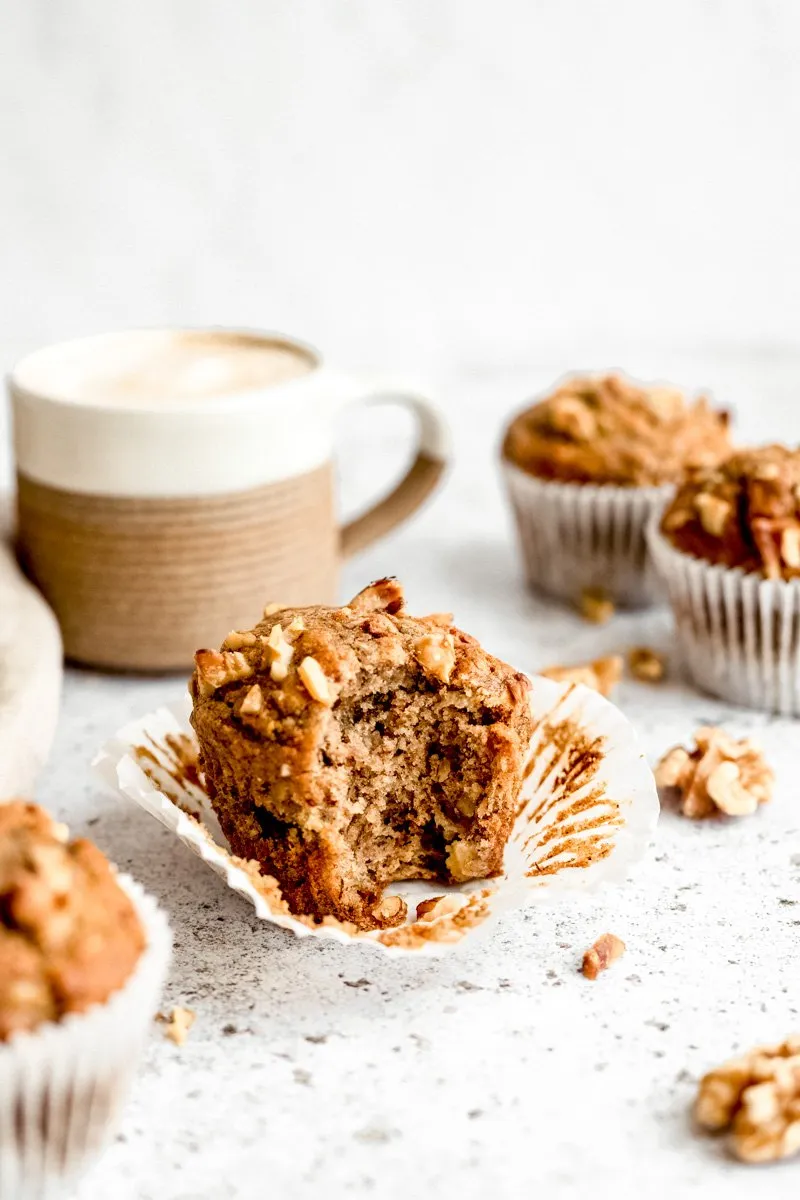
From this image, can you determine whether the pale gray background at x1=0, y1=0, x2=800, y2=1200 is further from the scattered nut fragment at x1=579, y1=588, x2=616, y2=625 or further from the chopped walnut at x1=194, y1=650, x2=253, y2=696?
the chopped walnut at x1=194, y1=650, x2=253, y2=696

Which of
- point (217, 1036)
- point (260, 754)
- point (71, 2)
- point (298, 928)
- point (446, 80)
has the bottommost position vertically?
point (217, 1036)

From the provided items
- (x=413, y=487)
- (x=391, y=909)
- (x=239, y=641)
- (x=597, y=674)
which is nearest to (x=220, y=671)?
(x=239, y=641)

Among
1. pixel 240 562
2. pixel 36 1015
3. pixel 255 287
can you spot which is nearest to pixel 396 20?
pixel 255 287

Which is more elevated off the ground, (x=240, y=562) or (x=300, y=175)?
(x=300, y=175)

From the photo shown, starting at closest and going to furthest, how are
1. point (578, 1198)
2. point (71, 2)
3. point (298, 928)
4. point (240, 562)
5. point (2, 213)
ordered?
point (578, 1198), point (298, 928), point (240, 562), point (71, 2), point (2, 213)

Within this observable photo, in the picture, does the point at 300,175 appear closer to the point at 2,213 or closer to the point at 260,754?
the point at 2,213
